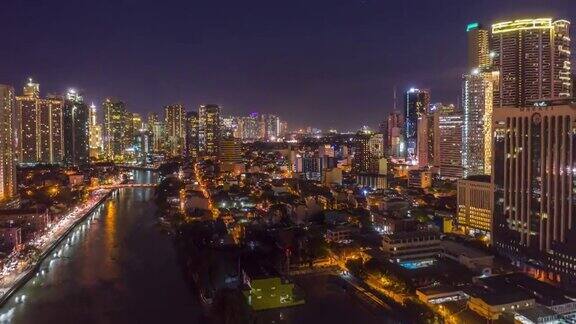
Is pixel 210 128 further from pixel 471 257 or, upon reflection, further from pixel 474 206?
pixel 471 257

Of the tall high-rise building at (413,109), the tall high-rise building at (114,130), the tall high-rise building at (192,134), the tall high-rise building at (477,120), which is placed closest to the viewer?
the tall high-rise building at (477,120)

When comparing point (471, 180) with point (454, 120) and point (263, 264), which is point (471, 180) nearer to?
point (263, 264)

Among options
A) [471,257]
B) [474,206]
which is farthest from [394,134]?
[471,257]

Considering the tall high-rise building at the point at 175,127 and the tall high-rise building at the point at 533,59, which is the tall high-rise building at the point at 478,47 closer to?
the tall high-rise building at the point at 533,59


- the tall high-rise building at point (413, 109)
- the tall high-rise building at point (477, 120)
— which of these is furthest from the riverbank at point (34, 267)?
the tall high-rise building at point (413, 109)

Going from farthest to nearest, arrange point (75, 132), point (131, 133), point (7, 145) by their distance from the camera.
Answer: point (131, 133)
point (75, 132)
point (7, 145)

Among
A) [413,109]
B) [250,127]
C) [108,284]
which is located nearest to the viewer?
[108,284]

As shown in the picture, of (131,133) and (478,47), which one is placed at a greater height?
(478,47)
